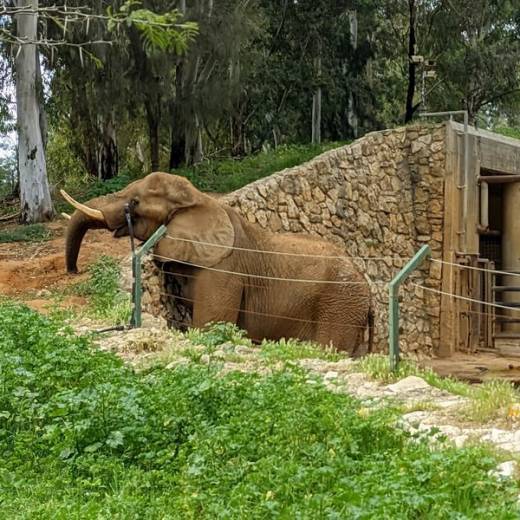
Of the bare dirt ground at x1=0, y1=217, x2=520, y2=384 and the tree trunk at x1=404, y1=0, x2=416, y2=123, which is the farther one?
the tree trunk at x1=404, y1=0, x2=416, y2=123

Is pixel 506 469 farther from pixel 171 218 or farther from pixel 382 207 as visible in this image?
pixel 382 207

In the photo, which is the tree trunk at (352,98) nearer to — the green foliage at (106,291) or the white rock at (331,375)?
the green foliage at (106,291)

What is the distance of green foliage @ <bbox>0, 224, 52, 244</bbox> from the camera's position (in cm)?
1586

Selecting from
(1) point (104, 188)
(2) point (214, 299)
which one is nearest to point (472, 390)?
(2) point (214, 299)

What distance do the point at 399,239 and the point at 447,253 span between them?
1012mm

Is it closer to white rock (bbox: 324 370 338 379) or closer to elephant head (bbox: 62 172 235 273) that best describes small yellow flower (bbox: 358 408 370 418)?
white rock (bbox: 324 370 338 379)

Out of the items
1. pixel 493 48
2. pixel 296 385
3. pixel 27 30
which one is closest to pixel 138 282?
pixel 296 385

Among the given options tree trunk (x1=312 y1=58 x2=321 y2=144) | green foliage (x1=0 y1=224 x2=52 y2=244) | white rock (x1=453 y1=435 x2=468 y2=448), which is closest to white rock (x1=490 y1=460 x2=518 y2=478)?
white rock (x1=453 y1=435 x2=468 y2=448)

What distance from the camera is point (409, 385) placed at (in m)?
6.60

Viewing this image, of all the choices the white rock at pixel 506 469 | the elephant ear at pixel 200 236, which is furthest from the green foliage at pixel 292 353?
the white rock at pixel 506 469

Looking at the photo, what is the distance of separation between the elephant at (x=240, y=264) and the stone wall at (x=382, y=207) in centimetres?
422

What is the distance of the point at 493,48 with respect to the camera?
2995cm

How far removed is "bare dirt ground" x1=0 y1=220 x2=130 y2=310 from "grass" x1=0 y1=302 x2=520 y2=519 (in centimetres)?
502

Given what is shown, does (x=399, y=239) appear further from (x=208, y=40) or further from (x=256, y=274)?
(x=256, y=274)
